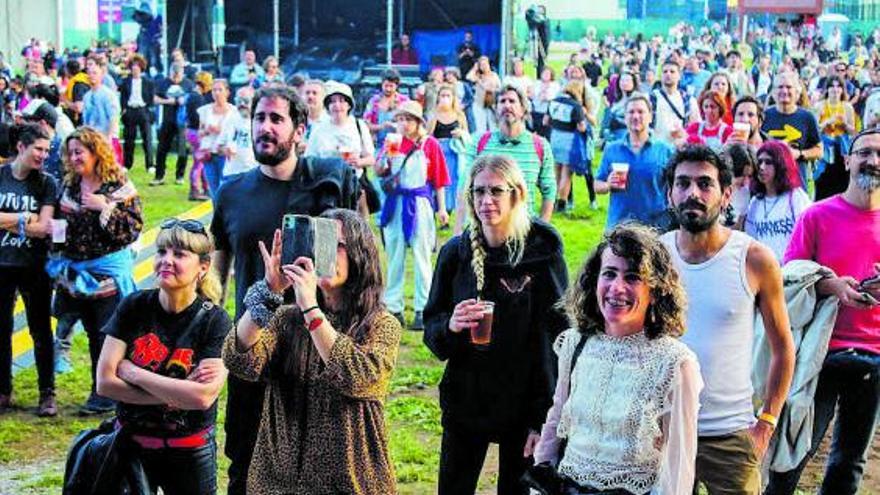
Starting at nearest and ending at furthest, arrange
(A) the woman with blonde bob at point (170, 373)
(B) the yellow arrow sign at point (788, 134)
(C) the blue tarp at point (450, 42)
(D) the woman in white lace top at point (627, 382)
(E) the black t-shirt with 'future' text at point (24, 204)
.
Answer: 1. (D) the woman in white lace top at point (627, 382)
2. (A) the woman with blonde bob at point (170, 373)
3. (E) the black t-shirt with 'future' text at point (24, 204)
4. (B) the yellow arrow sign at point (788, 134)
5. (C) the blue tarp at point (450, 42)

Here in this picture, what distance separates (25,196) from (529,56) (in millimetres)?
23073

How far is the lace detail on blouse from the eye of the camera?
4.34 meters

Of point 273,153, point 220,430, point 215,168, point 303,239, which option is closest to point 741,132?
point 220,430

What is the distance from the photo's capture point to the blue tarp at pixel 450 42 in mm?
26750

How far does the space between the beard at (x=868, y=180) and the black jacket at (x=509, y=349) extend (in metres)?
1.69

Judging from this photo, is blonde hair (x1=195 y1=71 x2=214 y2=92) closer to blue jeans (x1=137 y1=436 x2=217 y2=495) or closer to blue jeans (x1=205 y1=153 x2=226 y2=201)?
blue jeans (x1=205 y1=153 x2=226 y2=201)

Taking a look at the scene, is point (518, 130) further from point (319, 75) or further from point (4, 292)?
point (319, 75)

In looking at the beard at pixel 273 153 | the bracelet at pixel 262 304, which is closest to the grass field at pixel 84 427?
the beard at pixel 273 153

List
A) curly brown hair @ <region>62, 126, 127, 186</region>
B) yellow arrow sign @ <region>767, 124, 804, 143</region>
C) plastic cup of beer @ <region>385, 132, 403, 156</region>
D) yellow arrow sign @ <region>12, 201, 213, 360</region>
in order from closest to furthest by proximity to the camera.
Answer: curly brown hair @ <region>62, 126, 127, 186</region> → yellow arrow sign @ <region>12, 201, 213, 360</region> → plastic cup of beer @ <region>385, 132, 403, 156</region> → yellow arrow sign @ <region>767, 124, 804, 143</region>

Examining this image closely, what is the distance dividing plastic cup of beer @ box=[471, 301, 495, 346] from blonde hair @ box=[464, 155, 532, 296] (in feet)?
0.60

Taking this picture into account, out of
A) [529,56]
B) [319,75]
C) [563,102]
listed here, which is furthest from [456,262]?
[529,56]

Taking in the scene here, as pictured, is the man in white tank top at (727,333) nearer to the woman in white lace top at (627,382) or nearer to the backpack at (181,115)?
the woman in white lace top at (627,382)

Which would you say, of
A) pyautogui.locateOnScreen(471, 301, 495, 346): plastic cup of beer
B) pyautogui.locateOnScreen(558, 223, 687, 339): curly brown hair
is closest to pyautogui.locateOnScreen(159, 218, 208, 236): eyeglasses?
pyautogui.locateOnScreen(471, 301, 495, 346): plastic cup of beer

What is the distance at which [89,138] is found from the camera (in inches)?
335
